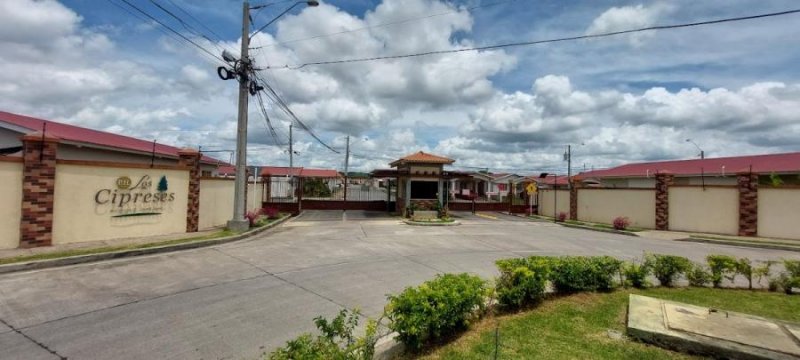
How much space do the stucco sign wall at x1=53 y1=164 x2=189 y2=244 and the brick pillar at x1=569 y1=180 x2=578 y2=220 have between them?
22.6 meters

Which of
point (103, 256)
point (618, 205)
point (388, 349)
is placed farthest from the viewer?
point (618, 205)

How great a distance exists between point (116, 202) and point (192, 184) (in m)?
2.96

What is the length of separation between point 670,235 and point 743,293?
44.0 ft

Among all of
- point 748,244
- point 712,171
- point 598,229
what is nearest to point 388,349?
point 748,244

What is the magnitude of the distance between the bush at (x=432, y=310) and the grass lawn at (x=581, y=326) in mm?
175

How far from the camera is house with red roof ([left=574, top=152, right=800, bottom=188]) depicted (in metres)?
23.2

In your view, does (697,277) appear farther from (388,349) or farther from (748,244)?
(748,244)

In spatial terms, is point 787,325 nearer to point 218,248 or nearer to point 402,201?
point 218,248

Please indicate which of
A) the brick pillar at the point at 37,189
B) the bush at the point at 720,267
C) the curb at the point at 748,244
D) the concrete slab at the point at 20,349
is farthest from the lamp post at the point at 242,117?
the curb at the point at 748,244

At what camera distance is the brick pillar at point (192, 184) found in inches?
587

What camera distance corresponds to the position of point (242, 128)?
51.2ft

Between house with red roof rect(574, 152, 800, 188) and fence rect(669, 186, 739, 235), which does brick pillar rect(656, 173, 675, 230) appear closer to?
fence rect(669, 186, 739, 235)

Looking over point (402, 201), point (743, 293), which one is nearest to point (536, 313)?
point (743, 293)

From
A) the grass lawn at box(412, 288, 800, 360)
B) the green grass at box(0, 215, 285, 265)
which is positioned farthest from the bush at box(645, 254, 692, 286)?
the green grass at box(0, 215, 285, 265)
